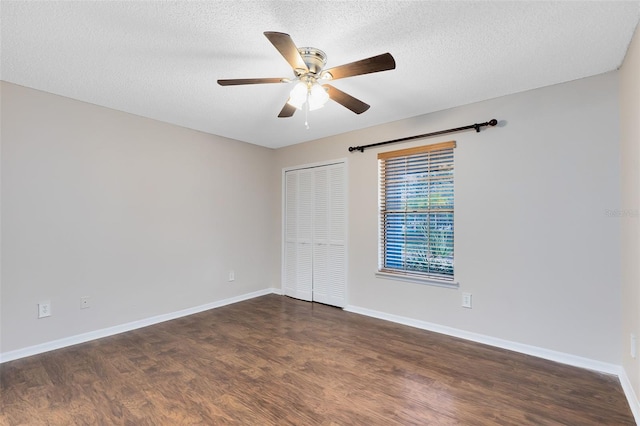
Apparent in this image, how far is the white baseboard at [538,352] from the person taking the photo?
214 cm

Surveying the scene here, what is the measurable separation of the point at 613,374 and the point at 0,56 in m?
5.26

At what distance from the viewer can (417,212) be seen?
11.6 ft

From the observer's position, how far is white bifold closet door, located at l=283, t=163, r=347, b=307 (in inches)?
169

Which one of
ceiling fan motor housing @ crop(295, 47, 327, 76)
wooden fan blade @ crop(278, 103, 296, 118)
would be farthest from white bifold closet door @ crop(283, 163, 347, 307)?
ceiling fan motor housing @ crop(295, 47, 327, 76)

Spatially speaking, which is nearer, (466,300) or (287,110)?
(287,110)

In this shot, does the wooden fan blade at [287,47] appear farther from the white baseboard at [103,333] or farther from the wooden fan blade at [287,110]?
the white baseboard at [103,333]

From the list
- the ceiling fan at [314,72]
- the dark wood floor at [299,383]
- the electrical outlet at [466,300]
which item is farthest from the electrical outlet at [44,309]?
the electrical outlet at [466,300]

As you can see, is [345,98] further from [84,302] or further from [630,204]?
[84,302]

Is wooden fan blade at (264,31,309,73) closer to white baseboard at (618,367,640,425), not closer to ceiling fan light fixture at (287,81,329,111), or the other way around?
ceiling fan light fixture at (287,81,329,111)

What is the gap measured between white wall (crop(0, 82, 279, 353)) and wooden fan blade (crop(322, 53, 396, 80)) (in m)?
2.62

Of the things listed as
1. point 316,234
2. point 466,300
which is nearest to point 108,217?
A: point 316,234

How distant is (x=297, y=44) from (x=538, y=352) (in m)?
3.25

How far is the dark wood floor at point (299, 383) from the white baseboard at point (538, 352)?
0.07m

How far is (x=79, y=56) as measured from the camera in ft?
7.52
